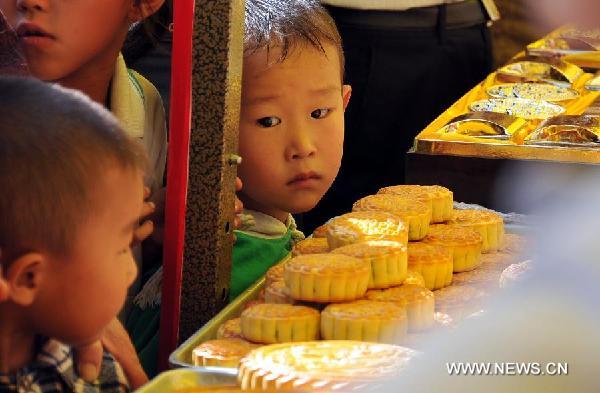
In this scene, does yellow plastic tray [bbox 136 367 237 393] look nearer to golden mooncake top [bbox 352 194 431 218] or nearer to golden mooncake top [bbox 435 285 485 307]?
golden mooncake top [bbox 435 285 485 307]

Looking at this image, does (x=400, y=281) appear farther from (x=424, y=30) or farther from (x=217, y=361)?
(x=424, y=30)

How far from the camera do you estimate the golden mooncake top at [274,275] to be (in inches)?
58.8

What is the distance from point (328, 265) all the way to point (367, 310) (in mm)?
85

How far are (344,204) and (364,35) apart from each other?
0.55m

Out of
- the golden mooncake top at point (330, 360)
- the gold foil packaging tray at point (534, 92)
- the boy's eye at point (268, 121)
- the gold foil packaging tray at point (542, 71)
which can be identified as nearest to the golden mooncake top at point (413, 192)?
the boy's eye at point (268, 121)

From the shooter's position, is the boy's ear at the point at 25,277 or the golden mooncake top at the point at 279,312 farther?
the golden mooncake top at the point at 279,312

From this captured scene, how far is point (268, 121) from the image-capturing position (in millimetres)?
1729

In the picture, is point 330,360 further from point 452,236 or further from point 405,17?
point 405,17

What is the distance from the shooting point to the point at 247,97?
5.67 ft

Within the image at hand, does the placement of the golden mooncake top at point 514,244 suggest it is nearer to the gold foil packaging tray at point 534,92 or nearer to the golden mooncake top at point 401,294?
the golden mooncake top at point 401,294

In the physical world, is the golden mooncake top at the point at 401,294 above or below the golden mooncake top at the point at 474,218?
below

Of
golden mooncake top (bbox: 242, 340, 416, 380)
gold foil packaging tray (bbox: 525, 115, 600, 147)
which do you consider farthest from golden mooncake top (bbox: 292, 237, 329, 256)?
gold foil packaging tray (bbox: 525, 115, 600, 147)

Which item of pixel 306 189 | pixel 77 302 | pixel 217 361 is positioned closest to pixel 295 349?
pixel 217 361

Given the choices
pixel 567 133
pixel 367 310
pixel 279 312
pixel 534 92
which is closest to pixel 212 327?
pixel 279 312
